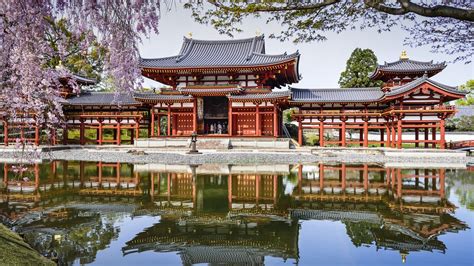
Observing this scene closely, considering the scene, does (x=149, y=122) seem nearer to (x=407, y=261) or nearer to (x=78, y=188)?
(x=78, y=188)

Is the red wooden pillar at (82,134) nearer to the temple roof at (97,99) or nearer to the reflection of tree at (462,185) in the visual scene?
the temple roof at (97,99)

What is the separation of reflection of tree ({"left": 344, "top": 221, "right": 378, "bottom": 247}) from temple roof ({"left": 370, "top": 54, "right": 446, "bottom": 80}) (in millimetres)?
26461

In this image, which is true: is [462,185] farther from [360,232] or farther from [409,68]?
[409,68]

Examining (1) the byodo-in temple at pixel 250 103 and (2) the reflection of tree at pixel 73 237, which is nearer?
(2) the reflection of tree at pixel 73 237

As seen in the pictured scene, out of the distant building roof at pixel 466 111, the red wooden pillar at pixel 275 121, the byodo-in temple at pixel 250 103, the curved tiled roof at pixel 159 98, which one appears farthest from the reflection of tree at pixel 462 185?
the distant building roof at pixel 466 111

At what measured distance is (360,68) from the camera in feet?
153

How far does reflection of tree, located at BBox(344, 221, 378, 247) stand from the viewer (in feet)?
20.1

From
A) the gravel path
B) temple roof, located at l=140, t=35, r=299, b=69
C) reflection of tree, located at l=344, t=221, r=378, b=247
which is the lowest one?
reflection of tree, located at l=344, t=221, r=378, b=247

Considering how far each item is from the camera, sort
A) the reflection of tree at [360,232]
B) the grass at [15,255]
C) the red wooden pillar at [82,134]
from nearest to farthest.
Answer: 1. the grass at [15,255]
2. the reflection of tree at [360,232]
3. the red wooden pillar at [82,134]

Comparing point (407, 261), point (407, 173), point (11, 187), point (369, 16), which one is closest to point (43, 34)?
point (369, 16)

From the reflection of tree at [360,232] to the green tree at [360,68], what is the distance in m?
41.7

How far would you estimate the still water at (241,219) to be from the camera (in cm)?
544

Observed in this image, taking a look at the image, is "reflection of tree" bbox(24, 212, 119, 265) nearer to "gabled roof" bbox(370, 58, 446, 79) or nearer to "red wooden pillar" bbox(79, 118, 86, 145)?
"red wooden pillar" bbox(79, 118, 86, 145)

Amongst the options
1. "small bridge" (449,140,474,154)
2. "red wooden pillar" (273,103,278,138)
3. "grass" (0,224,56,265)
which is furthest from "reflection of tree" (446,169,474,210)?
"red wooden pillar" (273,103,278,138)
